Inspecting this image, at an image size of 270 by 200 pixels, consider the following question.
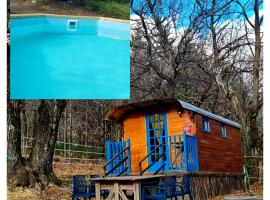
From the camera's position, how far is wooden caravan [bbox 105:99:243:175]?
18.6 ft

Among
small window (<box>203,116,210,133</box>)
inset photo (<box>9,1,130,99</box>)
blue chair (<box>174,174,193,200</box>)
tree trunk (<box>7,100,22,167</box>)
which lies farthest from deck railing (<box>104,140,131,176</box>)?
tree trunk (<box>7,100,22,167</box>)

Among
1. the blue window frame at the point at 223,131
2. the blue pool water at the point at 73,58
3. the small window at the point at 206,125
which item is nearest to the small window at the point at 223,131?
the blue window frame at the point at 223,131

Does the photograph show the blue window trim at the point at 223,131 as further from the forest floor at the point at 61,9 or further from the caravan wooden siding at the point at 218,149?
the forest floor at the point at 61,9

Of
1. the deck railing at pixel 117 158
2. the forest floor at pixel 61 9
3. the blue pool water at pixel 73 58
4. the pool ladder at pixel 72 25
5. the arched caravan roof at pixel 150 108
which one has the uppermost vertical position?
the forest floor at pixel 61 9

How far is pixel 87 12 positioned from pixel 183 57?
1.27 m

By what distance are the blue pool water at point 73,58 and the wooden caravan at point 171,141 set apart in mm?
614

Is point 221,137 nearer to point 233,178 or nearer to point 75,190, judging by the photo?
point 233,178

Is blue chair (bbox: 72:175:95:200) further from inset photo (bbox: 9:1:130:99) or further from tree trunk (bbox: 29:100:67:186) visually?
inset photo (bbox: 9:1:130:99)

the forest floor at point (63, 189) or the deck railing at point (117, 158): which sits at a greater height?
the deck railing at point (117, 158)

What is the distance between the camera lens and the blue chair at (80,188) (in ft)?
18.5

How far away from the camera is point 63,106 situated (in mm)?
6047

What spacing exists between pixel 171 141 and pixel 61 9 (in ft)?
6.55

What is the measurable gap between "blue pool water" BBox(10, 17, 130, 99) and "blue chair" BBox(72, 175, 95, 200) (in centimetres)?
95

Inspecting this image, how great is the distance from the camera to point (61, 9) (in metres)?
5.55
